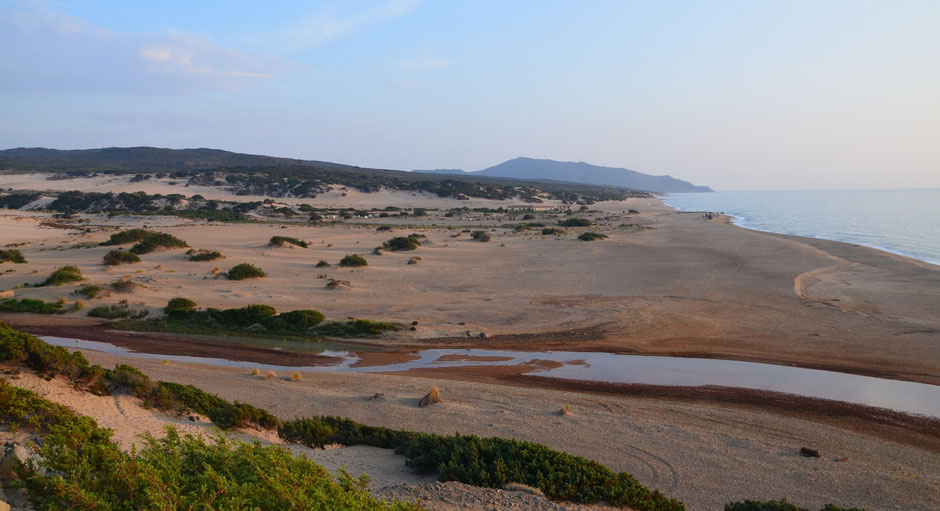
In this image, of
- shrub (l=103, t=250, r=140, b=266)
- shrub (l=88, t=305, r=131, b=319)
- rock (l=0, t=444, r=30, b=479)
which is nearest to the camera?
rock (l=0, t=444, r=30, b=479)

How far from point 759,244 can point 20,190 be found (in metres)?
84.7

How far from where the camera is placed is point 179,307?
61.4ft

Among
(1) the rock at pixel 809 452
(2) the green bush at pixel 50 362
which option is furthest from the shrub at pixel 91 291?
(1) the rock at pixel 809 452

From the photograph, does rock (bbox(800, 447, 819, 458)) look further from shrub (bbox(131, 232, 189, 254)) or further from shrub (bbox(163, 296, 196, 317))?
shrub (bbox(131, 232, 189, 254))

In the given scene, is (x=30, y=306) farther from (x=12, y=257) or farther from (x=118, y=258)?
(x=12, y=257)

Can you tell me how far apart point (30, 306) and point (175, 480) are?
19359 millimetres

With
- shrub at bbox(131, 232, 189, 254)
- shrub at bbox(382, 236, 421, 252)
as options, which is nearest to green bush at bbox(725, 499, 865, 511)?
shrub at bbox(382, 236, 421, 252)

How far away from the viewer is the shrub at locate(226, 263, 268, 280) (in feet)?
77.7

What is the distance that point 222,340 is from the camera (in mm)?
16594

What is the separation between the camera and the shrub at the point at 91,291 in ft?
65.5

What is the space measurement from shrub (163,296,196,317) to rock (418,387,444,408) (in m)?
11.5

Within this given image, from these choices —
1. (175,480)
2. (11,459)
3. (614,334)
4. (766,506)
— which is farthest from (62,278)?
(766,506)

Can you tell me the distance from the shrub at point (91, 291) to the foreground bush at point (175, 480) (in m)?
17.2

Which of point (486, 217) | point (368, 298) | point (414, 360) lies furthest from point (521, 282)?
point (486, 217)
